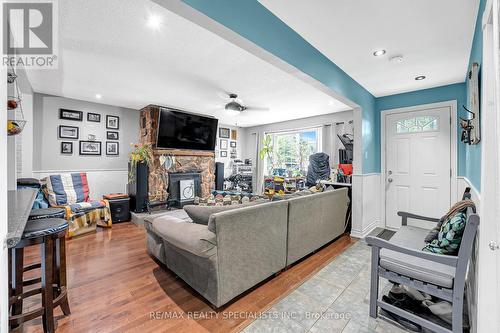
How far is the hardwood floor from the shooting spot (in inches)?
64.9

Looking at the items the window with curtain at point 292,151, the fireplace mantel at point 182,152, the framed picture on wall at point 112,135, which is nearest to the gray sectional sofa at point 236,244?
the fireplace mantel at point 182,152

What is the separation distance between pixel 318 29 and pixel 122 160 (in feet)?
15.7

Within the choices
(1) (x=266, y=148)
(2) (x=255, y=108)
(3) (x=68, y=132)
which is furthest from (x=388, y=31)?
(3) (x=68, y=132)

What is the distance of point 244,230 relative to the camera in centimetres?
194

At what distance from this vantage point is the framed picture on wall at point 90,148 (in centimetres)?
447

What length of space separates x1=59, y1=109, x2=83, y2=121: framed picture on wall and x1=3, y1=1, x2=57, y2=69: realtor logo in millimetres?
1656

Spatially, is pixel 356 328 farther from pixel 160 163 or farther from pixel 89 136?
pixel 89 136

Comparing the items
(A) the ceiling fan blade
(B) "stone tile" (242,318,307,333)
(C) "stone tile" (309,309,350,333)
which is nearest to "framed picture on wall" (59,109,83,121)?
(A) the ceiling fan blade

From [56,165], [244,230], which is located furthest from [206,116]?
[244,230]

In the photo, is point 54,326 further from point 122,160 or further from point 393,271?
point 122,160

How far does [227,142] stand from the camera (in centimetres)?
714

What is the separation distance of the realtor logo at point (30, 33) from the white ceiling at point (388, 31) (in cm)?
187

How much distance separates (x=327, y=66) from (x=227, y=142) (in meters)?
4.83

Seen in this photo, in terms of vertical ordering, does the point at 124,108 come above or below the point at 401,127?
above
